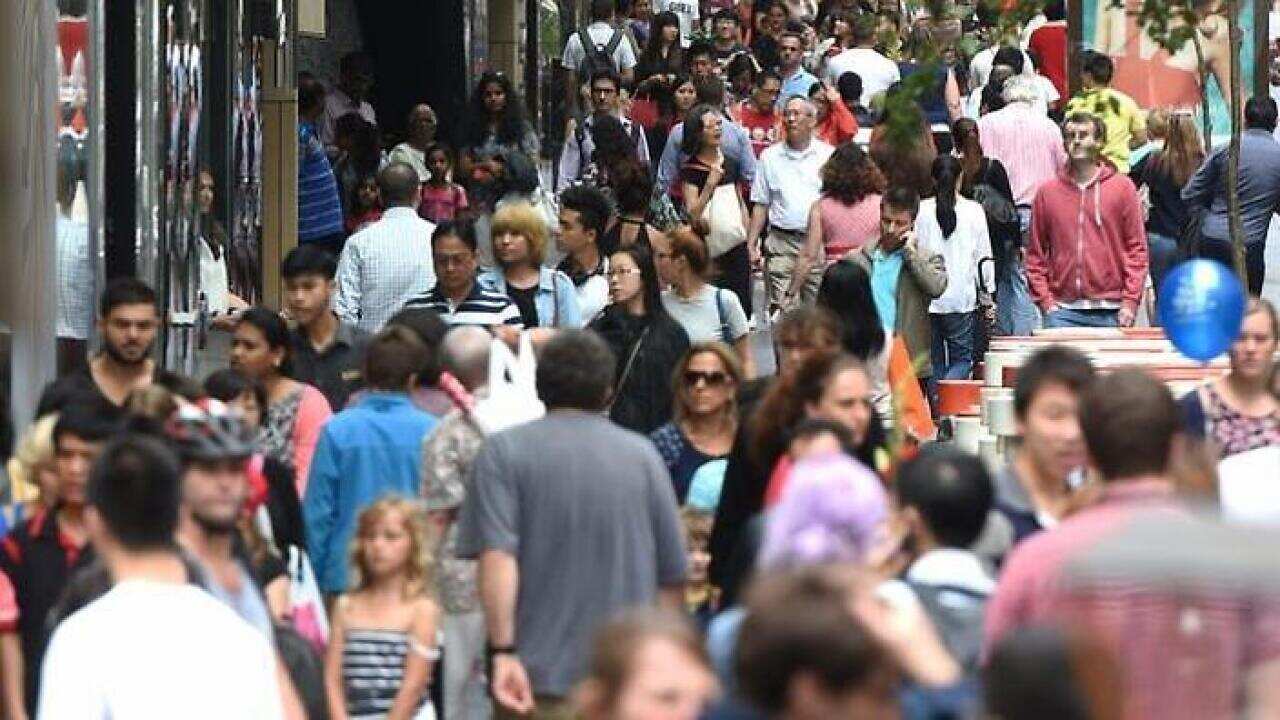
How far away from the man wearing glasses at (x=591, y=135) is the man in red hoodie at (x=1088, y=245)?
6.35 meters

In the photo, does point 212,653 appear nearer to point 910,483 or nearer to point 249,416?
point 910,483

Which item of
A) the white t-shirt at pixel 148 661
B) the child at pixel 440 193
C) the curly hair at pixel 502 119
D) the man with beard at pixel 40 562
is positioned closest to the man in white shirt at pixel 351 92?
the curly hair at pixel 502 119

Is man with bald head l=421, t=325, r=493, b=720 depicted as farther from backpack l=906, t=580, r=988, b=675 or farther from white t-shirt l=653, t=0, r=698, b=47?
white t-shirt l=653, t=0, r=698, b=47

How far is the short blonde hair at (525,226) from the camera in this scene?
14109 millimetres

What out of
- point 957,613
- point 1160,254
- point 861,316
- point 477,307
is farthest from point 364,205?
point 957,613

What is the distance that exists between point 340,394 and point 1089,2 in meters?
8.95

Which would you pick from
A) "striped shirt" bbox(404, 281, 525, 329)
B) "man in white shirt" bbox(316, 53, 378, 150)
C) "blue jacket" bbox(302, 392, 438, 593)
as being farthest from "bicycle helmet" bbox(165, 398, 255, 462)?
"man in white shirt" bbox(316, 53, 378, 150)

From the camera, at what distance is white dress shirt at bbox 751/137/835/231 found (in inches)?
806

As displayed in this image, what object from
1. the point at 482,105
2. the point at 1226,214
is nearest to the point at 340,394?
the point at 1226,214

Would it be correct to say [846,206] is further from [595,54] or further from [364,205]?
[595,54]

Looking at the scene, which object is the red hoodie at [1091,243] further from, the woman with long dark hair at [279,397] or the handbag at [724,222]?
the woman with long dark hair at [279,397]

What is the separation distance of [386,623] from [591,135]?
1359cm

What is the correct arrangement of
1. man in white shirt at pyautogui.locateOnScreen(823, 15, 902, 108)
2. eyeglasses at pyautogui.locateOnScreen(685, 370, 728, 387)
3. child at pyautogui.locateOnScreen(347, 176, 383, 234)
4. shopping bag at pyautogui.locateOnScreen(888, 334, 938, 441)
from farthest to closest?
man in white shirt at pyautogui.locateOnScreen(823, 15, 902, 108) → child at pyautogui.locateOnScreen(347, 176, 383, 234) → shopping bag at pyautogui.locateOnScreen(888, 334, 938, 441) → eyeglasses at pyautogui.locateOnScreen(685, 370, 728, 387)

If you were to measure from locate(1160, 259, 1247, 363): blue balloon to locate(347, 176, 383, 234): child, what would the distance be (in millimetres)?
9965
